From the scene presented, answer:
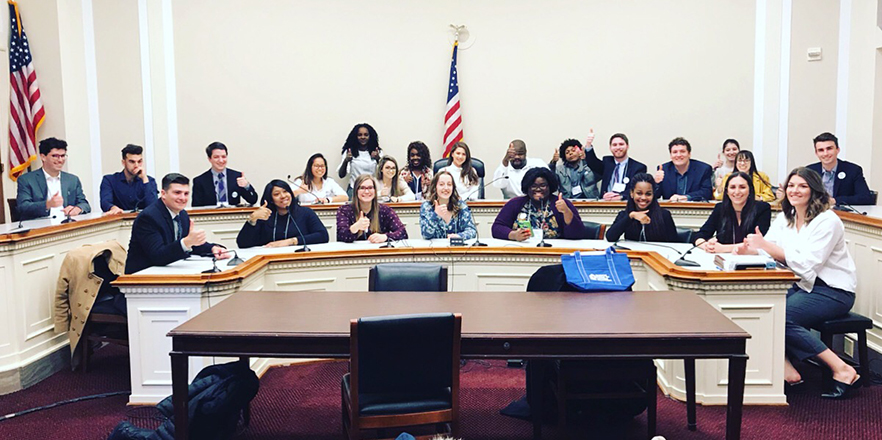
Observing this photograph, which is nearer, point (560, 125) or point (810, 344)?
point (810, 344)

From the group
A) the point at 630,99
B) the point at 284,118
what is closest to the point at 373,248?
the point at 284,118

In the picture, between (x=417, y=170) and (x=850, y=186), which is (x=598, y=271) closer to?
(x=850, y=186)

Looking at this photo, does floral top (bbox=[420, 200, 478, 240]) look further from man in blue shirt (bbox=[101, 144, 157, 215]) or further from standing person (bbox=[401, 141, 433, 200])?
man in blue shirt (bbox=[101, 144, 157, 215])

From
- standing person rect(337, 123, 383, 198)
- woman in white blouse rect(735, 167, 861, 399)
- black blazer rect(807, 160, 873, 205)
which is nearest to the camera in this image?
woman in white blouse rect(735, 167, 861, 399)

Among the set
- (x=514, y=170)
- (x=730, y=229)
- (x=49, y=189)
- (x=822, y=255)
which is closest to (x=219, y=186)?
(x=49, y=189)

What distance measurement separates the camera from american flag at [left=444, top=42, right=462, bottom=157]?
874cm

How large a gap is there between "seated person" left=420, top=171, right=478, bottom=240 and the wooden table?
210cm

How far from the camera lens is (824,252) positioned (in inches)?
159

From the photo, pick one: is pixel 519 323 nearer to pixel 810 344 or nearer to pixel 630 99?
pixel 810 344

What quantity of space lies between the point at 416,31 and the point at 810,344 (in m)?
6.26

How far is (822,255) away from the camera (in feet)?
13.3

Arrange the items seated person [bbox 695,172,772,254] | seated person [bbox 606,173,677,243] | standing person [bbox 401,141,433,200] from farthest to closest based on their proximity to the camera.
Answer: standing person [bbox 401,141,433,200], seated person [bbox 606,173,677,243], seated person [bbox 695,172,772,254]

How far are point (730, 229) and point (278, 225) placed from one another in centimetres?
312

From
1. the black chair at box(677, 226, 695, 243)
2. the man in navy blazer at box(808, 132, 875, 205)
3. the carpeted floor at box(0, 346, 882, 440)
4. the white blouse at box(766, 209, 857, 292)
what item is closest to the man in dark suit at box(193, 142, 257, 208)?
the carpeted floor at box(0, 346, 882, 440)
